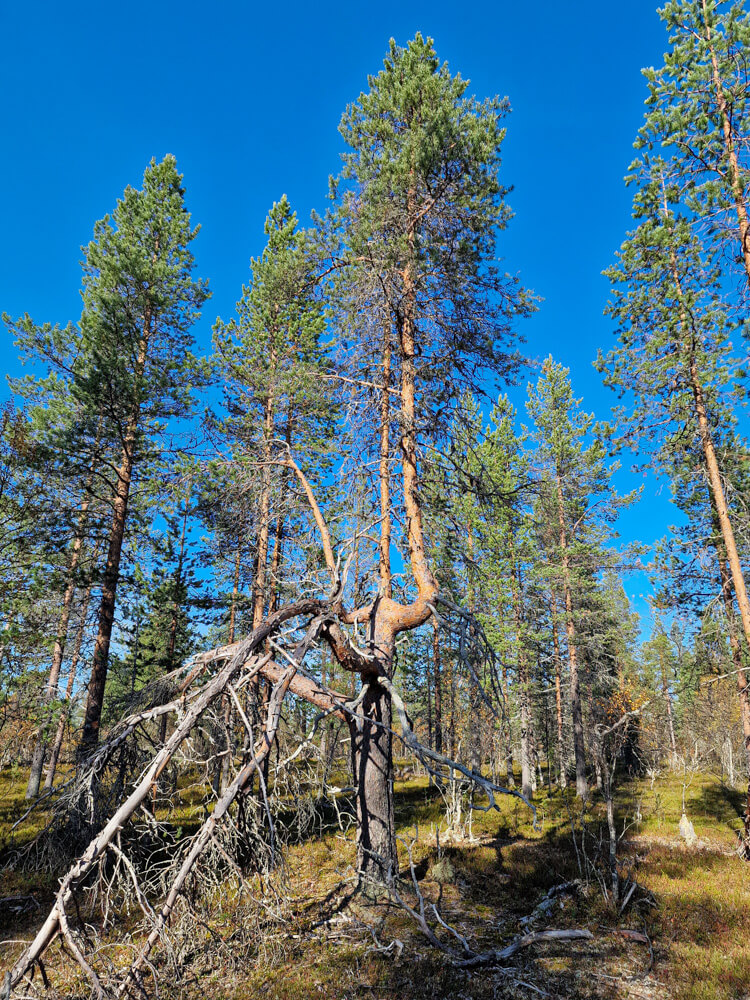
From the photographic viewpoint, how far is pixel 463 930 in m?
6.71

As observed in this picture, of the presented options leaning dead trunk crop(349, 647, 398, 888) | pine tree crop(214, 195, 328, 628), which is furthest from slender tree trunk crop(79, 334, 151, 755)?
leaning dead trunk crop(349, 647, 398, 888)

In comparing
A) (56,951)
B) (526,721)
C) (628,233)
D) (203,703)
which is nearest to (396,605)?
(203,703)

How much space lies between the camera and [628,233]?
11602 millimetres

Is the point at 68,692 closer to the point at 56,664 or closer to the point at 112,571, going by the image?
the point at 56,664

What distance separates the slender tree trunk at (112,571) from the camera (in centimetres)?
1014

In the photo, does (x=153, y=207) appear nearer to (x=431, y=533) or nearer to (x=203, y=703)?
(x=431, y=533)

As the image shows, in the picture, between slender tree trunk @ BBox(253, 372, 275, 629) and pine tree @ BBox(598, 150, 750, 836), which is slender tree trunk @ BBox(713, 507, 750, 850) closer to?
pine tree @ BBox(598, 150, 750, 836)

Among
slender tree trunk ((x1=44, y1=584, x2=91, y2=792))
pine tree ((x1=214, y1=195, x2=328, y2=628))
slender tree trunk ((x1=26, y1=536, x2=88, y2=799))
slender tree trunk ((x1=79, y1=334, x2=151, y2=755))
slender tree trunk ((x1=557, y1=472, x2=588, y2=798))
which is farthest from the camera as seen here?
slender tree trunk ((x1=557, y1=472, x2=588, y2=798))

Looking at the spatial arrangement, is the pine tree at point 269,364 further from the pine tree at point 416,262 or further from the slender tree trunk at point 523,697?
the slender tree trunk at point 523,697

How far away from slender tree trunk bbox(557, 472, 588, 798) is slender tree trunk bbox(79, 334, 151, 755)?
44.6 ft

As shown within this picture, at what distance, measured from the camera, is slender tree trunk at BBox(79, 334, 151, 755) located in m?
10.1

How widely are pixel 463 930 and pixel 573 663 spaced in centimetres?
1445

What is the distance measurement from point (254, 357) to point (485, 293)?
23.4 feet

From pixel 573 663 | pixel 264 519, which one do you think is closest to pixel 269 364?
pixel 264 519
